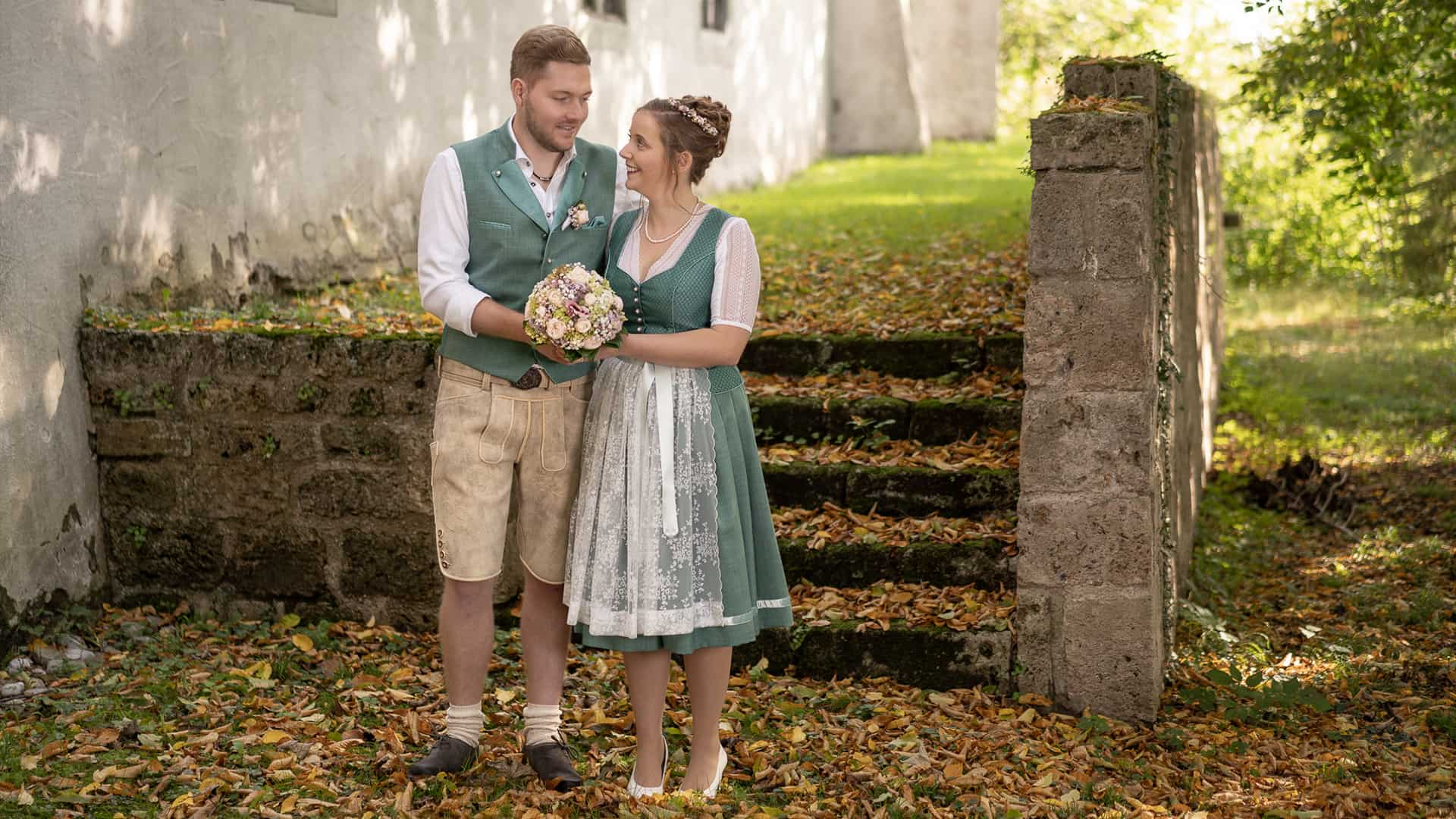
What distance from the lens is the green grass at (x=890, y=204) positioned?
10375mm

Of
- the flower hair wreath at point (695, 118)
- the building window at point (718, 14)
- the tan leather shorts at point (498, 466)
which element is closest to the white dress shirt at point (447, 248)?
the tan leather shorts at point (498, 466)

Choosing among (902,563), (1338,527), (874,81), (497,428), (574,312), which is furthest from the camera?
(874,81)

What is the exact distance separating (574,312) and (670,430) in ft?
1.53

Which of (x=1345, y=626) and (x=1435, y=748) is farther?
(x=1345, y=626)

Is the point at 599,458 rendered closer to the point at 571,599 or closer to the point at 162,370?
the point at 571,599

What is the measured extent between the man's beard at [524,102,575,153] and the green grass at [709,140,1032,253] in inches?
165

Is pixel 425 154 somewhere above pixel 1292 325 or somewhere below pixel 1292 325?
above

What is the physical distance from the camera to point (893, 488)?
5.61 metres

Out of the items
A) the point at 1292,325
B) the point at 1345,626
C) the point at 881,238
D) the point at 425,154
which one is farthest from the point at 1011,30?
the point at 1345,626

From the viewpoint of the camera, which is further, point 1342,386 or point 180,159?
point 1342,386

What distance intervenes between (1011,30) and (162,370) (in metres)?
28.6

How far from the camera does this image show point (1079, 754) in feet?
14.5

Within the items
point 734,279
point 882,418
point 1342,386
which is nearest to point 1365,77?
point 882,418

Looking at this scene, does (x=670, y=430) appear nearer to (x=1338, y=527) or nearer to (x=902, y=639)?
(x=902, y=639)
